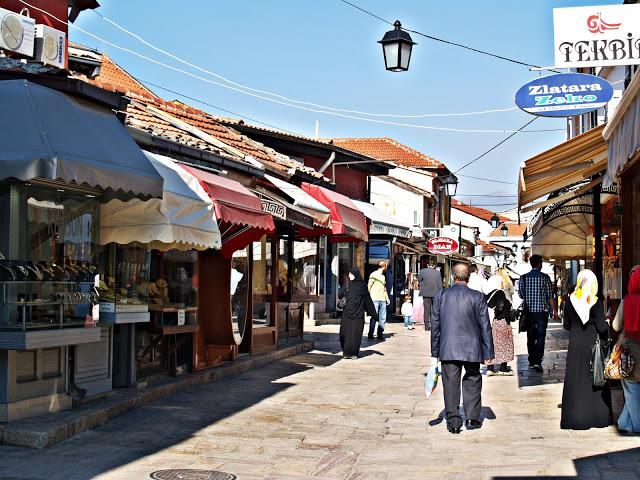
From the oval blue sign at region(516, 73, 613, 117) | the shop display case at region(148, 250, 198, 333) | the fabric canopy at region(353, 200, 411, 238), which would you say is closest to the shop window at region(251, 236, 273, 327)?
the shop display case at region(148, 250, 198, 333)

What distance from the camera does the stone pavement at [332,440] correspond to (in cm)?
728

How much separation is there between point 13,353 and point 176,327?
3.65 metres

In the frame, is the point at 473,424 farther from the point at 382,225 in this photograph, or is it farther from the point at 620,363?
the point at 382,225

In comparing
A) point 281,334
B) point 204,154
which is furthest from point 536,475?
point 281,334

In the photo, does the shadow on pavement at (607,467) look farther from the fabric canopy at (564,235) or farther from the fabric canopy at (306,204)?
the fabric canopy at (564,235)

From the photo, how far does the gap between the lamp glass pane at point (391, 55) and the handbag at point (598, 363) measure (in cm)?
637

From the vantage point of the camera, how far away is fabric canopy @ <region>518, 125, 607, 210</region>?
10.8 metres

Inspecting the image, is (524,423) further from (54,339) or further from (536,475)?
(54,339)

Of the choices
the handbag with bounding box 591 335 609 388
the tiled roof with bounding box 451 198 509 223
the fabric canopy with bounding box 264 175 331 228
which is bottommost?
the handbag with bounding box 591 335 609 388

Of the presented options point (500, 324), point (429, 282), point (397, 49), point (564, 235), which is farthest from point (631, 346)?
point (429, 282)

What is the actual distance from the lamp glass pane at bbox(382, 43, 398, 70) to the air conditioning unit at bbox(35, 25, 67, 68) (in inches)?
220

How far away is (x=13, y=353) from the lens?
8109 millimetres

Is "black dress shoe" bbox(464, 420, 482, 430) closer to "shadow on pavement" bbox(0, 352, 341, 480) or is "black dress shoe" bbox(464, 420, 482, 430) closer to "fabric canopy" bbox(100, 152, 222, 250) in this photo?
"shadow on pavement" bbox(0, 352, 341, 480)

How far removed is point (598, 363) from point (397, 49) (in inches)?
262
